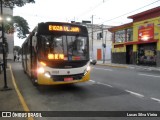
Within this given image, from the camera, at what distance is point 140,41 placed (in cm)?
3266

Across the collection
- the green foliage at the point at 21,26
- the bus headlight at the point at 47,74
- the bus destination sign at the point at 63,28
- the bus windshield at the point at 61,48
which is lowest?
the bus headlight at the point at 47,74

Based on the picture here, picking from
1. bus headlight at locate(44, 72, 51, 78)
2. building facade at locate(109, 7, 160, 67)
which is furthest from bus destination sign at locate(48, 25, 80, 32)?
building facade at locate(109, 7, 160, 67)

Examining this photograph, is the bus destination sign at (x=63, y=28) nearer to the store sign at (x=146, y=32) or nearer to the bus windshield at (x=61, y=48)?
the bus windshield at (x=61, y=48)

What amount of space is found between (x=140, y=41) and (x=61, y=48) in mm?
23761

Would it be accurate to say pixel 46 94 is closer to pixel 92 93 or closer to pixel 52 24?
pixel 92 93

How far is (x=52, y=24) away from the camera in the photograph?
1104 cm

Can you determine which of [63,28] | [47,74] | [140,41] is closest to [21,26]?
[140,41]

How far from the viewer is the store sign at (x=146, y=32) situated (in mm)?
30500

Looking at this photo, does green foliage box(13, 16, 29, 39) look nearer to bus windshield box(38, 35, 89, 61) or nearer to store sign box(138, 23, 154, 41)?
store sign box(138, 23, 154, 41)

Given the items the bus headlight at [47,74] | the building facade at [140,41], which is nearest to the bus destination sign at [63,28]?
the bus headlight at [47,74]

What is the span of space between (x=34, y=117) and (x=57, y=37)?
189 inches

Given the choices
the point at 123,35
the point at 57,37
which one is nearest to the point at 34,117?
the point at 57,37

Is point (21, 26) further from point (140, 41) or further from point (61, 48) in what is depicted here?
point (61, 48)

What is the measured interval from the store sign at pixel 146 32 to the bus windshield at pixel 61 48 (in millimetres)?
21246
